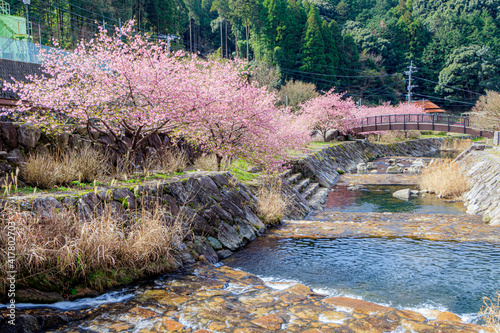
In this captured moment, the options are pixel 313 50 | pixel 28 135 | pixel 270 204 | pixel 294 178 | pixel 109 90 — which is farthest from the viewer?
pixel 313 50

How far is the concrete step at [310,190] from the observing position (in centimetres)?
1598

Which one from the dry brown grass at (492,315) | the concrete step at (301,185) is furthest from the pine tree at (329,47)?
the dry brown grass at (492,315)

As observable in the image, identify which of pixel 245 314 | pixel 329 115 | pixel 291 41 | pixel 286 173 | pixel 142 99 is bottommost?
pixel 245 314

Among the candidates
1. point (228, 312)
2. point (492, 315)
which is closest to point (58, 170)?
point (228, 312)

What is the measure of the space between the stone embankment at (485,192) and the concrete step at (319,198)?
545 centimetres

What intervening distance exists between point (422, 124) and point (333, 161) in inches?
Answer: 517

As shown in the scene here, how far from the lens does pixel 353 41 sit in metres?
62.6

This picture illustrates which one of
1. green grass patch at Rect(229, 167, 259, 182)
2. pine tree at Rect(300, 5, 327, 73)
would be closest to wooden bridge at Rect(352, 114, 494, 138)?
pine tree at Rect(300, 5, 327, 73)

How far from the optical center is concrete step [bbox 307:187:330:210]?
1516 centimetres

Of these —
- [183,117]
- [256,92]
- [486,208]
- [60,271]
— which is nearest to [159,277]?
[60,271]

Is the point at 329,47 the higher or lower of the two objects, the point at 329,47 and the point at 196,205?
the higher

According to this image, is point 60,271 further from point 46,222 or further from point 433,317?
point 433,317

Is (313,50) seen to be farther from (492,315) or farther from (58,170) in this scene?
(492,315)

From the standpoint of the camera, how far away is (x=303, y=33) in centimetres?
5741
